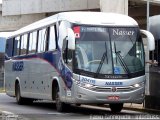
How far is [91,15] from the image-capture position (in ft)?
64.7

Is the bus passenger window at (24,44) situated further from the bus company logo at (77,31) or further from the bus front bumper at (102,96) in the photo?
the bus front bumper at (102,96)

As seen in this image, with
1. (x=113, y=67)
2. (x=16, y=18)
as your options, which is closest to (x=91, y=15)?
(x=113, y=67)

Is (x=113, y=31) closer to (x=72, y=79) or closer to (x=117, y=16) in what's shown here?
(x=117, y=16)

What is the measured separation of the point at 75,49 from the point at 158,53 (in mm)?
4161

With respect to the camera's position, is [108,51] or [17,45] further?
[17,45]

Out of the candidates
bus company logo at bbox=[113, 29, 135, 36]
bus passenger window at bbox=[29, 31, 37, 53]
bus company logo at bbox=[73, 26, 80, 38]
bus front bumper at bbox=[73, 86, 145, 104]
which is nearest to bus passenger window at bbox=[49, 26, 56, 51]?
Answer: bus company logo at bbox=[73, 26, 80, 38]

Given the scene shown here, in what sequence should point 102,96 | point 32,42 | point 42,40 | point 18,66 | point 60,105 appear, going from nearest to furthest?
point 102,96, point 60,105, point 42,40, point 32,42, point 18,66

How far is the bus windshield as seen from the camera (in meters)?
18.7

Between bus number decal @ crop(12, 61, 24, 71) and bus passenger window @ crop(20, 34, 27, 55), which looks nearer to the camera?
bus passenger window @ crop(20, 34, 27, 55)

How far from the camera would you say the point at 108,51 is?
18875 millimetres

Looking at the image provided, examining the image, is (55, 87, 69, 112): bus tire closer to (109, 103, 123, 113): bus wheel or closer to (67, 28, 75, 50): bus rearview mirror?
(109, 103, 123, 113): bus wheel

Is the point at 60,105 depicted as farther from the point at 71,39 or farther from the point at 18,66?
the point at 18,66

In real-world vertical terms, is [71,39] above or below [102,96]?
above

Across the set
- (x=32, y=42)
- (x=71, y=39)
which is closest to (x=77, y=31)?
(x=71, y=39)
